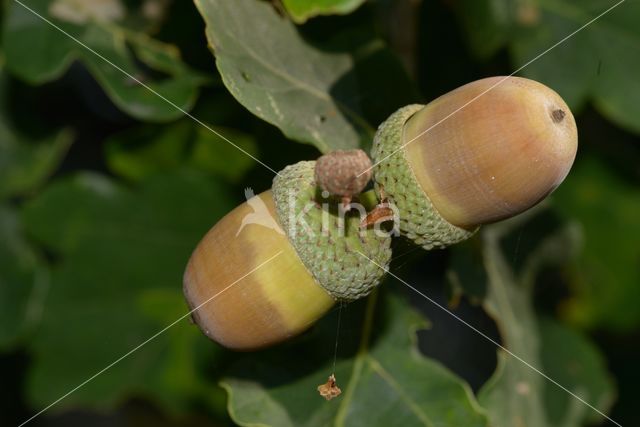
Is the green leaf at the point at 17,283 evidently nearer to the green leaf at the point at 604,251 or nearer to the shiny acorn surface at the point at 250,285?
the shiny acorn surface at the point at 250,285

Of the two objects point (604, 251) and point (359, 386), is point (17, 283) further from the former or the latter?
point (604, 251)

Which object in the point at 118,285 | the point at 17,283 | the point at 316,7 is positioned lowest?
the point at 118,285

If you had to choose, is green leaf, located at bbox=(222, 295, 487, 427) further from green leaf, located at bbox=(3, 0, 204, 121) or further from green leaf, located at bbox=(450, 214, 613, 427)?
green leaf, located at bbox=(3, 0, 204, 121)

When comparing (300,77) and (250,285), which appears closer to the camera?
(250,285)

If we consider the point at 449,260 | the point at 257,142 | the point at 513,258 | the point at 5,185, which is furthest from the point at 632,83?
the point at 5,185

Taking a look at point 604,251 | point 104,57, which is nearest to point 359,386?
point 104,57

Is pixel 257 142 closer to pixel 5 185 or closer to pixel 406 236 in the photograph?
pixel 406 236
